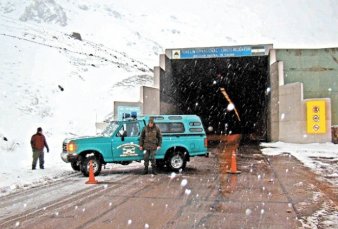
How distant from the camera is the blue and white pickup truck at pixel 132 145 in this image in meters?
14.2

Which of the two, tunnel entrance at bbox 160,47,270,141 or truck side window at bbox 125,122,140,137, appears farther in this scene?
tunnel entrance at bbox 160,47,270,141

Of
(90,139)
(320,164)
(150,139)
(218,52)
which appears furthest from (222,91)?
(90,139)

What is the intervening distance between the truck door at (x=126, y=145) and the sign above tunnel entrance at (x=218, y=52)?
60.2ft

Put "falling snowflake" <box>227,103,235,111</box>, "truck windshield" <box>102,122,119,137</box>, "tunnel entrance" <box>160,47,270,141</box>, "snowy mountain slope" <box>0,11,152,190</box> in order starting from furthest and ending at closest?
"falling snowflake" <box>227,103,235,111</box>, "tunnel entrance" <box>160,47,270,141</box>, "snowy mountain slope" <box>0,11,152,190</box>, "truck windshield" <box>102,122,119,137</box>

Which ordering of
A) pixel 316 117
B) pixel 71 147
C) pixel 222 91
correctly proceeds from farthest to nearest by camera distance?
pixel 222 91, pixel 316 117, pixel 71 147

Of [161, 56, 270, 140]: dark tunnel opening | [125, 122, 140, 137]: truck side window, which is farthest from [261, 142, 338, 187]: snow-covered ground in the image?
[161, 56, 270, 140]: dark tunnel opening

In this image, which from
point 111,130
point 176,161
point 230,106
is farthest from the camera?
point 230,106

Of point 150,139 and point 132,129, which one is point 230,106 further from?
point 150,139

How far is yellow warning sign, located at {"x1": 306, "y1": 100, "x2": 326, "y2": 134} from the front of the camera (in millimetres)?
25406

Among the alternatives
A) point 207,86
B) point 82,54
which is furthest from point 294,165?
point 82,54

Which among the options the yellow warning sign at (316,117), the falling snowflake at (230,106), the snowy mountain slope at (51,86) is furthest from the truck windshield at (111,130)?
the falling snowflake at (230,106)

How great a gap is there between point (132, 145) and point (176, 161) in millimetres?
1695

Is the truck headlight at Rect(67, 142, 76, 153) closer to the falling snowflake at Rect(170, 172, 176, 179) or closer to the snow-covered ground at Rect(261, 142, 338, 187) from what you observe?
the falling snowflake at Rect(170, 172, 176, 179)

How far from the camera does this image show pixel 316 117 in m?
25.6
